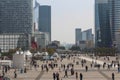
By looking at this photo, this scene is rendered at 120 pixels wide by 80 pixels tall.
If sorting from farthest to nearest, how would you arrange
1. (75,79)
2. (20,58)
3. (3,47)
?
(3,47), (20,58), (75,79)

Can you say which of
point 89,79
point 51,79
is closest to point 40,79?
point 51,79

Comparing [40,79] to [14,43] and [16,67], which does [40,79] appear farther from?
[14,43]

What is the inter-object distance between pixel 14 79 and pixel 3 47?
475 ft

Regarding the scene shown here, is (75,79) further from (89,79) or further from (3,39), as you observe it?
(3,39)

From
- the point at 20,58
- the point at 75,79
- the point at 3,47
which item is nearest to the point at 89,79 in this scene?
the point at 75,79

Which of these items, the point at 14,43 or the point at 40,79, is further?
the point at 14,43

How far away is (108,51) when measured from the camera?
19925 centimetres

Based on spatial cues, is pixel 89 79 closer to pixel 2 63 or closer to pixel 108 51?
pixel 2 63

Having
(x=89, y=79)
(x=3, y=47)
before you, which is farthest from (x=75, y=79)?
(x=3, y=47)

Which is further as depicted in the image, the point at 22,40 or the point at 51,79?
the point at 22,40

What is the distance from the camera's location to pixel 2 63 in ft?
236

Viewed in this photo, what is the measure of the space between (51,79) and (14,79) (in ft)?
13.3

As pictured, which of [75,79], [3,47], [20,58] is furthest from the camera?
[3,47]

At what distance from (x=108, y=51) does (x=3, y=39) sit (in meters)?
48.6
